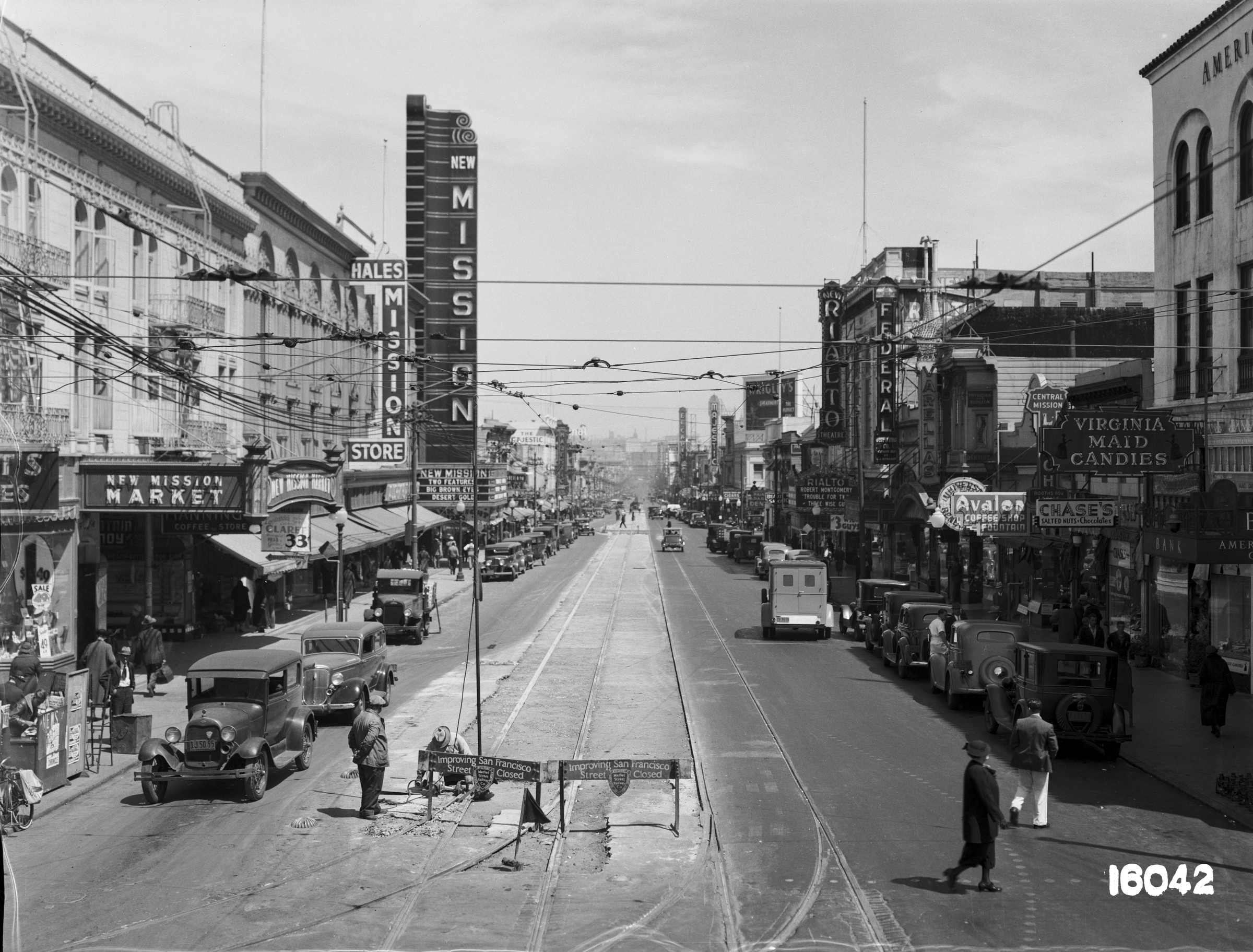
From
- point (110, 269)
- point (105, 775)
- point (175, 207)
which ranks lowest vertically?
point (105, 775)

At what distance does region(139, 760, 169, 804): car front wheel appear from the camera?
56.4 feet

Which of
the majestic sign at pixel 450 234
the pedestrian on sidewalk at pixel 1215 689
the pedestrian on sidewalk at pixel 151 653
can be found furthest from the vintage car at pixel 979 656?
the majestic sign at pixel 450 234

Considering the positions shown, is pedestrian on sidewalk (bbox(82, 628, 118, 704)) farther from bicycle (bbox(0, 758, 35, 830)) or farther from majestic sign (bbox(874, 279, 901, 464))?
majestic sign (bbox(874, 279, 901, 464))

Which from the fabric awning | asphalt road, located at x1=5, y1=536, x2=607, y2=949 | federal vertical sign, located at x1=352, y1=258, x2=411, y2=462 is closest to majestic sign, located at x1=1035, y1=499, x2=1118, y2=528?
asphalt road, located at x1=5, y1=536, x2=607, y2=949

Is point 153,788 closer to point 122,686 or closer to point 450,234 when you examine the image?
point 122,686

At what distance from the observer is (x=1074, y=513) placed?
31.6m

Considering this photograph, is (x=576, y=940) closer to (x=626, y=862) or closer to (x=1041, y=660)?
(x=626, y=862)

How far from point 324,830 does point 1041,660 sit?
11.4m

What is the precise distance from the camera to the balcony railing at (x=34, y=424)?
26844 mm

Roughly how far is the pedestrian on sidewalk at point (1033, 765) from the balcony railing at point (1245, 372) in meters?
15.3

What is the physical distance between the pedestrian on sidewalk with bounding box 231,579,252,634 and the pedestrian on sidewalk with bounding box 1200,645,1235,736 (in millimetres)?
28044

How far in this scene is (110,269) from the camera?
34562 millimetres

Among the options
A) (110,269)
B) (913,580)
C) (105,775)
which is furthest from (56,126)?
(913,580)

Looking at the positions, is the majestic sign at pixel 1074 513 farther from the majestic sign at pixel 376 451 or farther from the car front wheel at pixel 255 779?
the majestic sign at pixel 376 451
